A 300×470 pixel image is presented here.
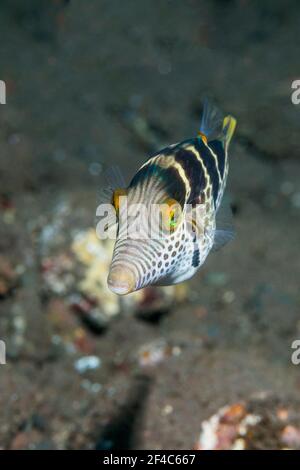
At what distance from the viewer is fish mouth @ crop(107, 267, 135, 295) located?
146 cm

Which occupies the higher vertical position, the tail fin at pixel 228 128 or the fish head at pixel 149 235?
the tail fin at pixel 228 128

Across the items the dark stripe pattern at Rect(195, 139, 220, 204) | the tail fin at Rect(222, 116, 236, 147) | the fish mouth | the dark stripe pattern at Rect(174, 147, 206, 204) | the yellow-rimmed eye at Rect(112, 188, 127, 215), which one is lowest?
the fish mouth

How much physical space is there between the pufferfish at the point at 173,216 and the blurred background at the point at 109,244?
56.2 inches

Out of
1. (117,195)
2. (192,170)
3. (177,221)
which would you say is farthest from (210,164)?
(117,195)

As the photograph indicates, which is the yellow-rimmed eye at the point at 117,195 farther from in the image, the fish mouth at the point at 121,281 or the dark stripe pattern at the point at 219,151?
the dark stripe pattern at the point at 219,151

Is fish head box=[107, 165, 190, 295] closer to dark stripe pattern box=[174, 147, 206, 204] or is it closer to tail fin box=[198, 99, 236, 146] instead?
dark stripe pattern box=[174, 147, 206, 204]

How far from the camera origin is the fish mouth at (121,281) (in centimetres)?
146

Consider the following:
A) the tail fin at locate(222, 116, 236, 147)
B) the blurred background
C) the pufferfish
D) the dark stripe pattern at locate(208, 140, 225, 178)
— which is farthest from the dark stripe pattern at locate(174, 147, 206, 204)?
the blurred background

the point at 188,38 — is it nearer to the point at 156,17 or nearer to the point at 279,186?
the point at 156,17

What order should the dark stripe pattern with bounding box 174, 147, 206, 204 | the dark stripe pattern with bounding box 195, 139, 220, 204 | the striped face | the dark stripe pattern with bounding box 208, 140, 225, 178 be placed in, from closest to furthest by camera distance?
the striped face → the dark stripe pattern with bounding box 174, 147, 206, 204 → the dark stripe pattern with bounding box 195, 139, 220, 204 → the dark stripe pattern with bounding box 208, 140, 225, 178

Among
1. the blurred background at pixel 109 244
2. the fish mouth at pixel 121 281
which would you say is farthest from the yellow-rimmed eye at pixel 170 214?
the blurred background at pixel 109 244

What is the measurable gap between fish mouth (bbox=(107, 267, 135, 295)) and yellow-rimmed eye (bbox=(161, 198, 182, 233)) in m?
0.30

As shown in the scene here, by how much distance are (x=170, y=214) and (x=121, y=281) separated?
381mm
